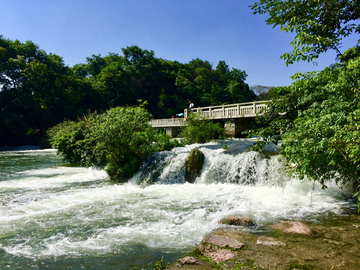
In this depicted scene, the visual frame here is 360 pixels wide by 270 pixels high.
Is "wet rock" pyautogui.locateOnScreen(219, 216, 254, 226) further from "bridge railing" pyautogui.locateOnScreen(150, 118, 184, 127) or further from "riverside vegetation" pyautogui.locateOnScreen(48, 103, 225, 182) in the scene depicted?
"bridge railing" pyautogui.locateOnScreen(150, 118, 184, 127)

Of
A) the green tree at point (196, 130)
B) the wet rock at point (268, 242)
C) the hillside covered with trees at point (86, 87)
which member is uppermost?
the hillside covered with trees at point (86, 87)

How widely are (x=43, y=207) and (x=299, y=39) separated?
854 centimetres

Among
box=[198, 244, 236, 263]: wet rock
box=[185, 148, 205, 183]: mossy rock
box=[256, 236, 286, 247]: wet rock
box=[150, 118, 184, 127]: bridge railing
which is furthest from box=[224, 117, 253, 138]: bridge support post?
box=[198, 244, 236, 263]: wet rock

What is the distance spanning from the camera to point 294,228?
5395 mm

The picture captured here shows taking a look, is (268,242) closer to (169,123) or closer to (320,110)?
(320,110)

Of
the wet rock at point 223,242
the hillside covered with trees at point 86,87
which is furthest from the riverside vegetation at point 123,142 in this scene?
the hillside covered with trees at point 86,87

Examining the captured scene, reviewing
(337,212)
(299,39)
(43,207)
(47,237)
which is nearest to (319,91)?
(299,39)

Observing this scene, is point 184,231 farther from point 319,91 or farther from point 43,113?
point 43,113

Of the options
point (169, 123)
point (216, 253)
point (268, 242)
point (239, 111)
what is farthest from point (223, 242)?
point (169, 123)

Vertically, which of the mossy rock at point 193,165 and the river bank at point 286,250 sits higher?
the mossy rock at point 193,165

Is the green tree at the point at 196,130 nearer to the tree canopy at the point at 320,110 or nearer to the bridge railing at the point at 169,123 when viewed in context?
the tree canopy at the point at 320,110

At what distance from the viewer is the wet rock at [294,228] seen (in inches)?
205

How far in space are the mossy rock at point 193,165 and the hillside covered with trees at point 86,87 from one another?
32.4 m

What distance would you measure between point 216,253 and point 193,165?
7490 millimetres
